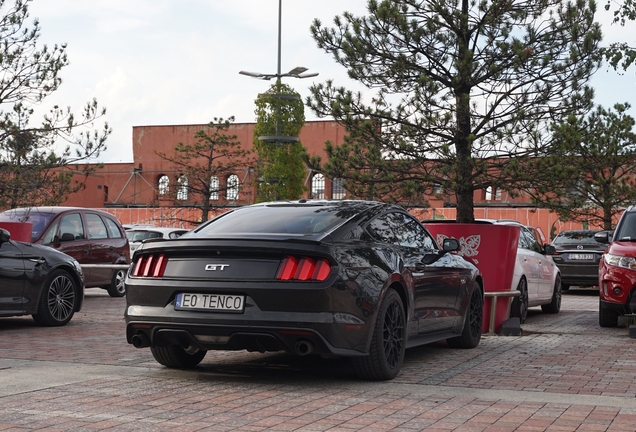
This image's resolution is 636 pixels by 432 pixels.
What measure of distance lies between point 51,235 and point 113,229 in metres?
2.08

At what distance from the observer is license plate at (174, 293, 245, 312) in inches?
285

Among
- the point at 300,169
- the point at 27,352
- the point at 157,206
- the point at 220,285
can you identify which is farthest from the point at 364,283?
the point at 157,206

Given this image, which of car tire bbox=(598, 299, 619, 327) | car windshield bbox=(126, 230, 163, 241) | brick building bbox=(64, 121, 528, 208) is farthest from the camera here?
brick building bbox=(64, 121, 528, 208)

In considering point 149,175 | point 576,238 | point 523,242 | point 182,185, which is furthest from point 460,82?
point 149,175

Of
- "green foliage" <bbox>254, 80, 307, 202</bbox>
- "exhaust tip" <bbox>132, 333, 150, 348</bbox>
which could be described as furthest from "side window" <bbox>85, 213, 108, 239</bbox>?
"green foliage" <bbox>254, 80, 307, 202</bbox>

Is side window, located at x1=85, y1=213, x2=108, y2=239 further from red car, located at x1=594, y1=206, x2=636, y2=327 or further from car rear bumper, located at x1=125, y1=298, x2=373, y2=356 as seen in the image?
car rear bumper, located at x1=125, y1=298, x2=373, y2=356

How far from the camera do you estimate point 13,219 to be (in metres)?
16.4

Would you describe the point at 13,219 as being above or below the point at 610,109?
below

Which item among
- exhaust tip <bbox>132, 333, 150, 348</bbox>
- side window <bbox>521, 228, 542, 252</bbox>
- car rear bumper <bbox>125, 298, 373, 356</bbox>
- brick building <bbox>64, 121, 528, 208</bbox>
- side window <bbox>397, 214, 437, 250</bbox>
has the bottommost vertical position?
exhaust tip <bbox>132, 333, 150, 348</bbox>

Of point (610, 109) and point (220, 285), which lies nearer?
point (220, 285)

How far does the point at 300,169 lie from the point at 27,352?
26.4 meters

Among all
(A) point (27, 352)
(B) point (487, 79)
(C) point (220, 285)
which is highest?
(B) point (487, 79)

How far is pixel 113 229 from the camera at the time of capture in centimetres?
1873

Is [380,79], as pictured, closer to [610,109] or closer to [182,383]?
[182,383]
